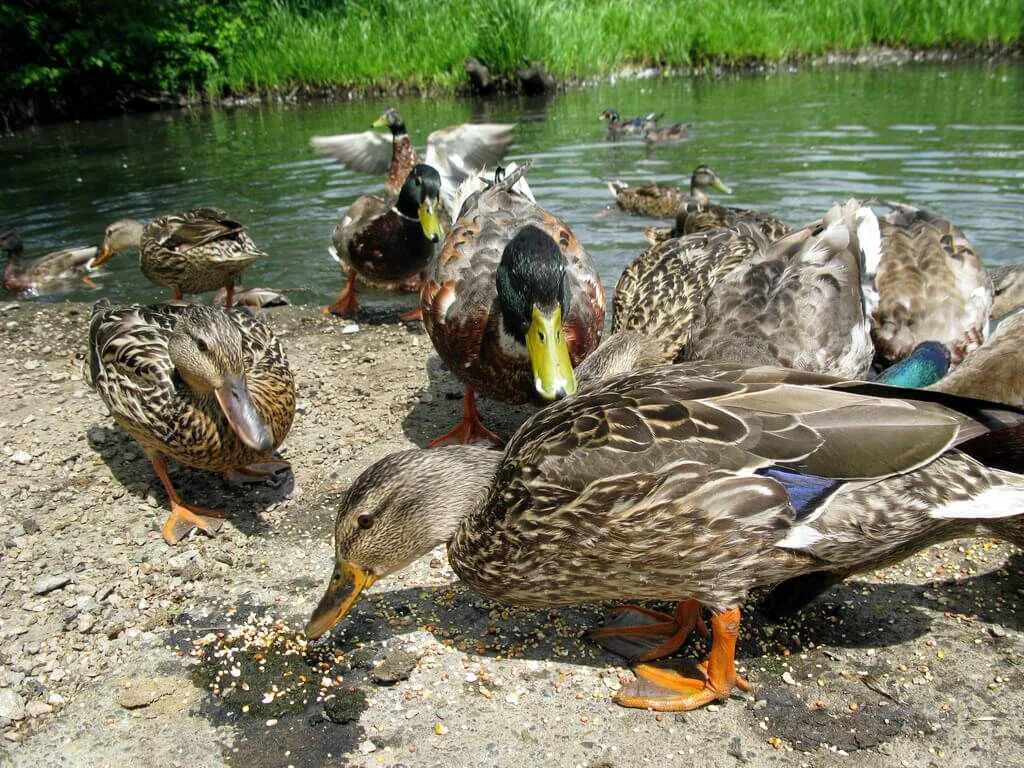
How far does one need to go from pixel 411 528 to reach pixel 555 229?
97.3 inches

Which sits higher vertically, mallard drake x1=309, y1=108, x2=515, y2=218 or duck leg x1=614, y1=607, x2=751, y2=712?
mallard drake x1=309, y1=108, x2=515, y2=218

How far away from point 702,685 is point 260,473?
2.41 meters

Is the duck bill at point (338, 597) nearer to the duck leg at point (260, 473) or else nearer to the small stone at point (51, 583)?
the small stone at point (51, 583)

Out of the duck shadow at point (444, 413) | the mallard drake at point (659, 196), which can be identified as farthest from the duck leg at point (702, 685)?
the mallard drake at point (659, 196)

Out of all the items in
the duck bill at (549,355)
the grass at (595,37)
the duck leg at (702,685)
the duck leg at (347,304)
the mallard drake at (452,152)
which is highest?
the grass at (595,37)

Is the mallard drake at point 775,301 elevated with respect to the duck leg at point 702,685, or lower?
elevated

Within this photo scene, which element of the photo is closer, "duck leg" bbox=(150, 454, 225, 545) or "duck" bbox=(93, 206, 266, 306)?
"duck leg" bbox=(150, 454, 225, 545)

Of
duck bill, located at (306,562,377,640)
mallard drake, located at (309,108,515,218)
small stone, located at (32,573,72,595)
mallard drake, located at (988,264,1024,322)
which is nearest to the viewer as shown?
duck bill, located at (306,562,377,640)

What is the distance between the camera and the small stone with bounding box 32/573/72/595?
341 centimetres

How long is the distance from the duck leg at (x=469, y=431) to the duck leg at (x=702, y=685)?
212 centimetres

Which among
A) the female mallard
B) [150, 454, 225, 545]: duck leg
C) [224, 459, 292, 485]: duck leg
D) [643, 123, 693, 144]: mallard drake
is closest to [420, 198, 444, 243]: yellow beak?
the female mallard

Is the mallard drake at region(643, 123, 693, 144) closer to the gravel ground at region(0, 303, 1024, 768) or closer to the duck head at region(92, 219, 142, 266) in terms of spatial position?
the duck head at region(92, 219, 142, 266)

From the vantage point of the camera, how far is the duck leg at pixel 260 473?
431cm

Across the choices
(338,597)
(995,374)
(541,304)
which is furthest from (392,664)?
(995,374)
